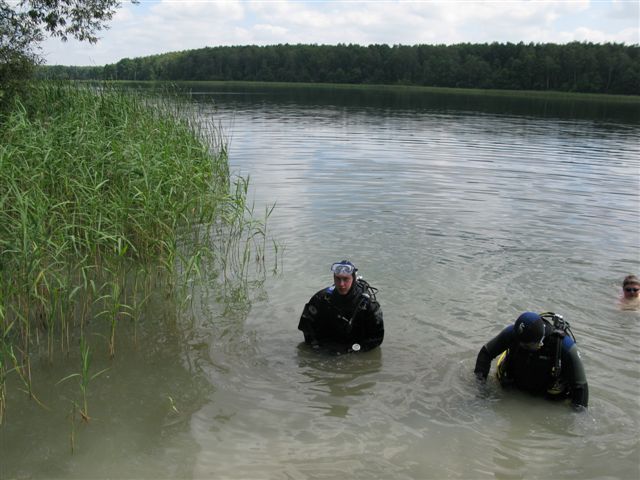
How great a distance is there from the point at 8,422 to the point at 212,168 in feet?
22.1

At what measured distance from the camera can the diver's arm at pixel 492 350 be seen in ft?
17.0

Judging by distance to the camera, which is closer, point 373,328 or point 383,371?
point 383,371

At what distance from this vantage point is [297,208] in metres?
12.3

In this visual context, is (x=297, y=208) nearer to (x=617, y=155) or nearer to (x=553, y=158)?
(x=553, y=158)

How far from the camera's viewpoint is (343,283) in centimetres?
568

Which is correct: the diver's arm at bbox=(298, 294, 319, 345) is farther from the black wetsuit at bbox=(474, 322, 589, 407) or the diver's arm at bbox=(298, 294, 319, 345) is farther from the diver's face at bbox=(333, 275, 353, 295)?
A: the black wetsuit at bbox=(474, 322, 589, 407)

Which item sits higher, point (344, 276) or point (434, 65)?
point (434, 65)

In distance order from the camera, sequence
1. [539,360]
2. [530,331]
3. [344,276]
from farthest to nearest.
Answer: [344,276] < [539,360] < [530,331]

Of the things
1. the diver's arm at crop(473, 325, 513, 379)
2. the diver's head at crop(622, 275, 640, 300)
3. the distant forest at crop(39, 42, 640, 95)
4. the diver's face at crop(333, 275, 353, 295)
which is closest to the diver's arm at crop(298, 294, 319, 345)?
the diver's face at crop(333, 275, 353, 295)

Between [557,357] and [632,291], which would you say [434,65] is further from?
[557,357]

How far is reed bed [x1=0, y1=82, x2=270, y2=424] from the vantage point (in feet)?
17.3

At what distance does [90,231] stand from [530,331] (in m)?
5.05

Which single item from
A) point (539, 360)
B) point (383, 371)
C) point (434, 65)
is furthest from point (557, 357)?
point (434, 65)

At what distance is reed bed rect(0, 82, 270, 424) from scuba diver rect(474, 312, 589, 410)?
3262 mm
